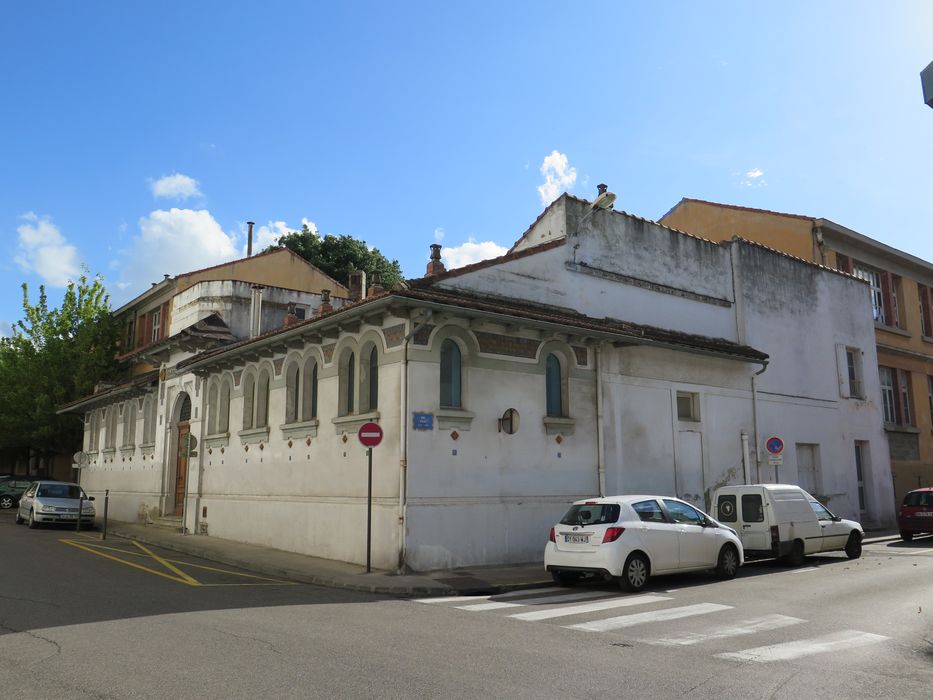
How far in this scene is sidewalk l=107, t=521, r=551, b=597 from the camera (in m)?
12.2

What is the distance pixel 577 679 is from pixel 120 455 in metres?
27.3

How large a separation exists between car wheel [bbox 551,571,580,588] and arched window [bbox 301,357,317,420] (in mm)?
7321

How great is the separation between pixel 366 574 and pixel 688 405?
11021 millimetres

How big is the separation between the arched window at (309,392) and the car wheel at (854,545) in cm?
1258

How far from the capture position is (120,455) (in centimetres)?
2936

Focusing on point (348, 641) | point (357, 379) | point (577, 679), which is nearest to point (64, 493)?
point (357, 379)

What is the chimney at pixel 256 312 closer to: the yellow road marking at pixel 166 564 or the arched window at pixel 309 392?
the arched window at pixel 309 392

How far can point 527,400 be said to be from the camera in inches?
634

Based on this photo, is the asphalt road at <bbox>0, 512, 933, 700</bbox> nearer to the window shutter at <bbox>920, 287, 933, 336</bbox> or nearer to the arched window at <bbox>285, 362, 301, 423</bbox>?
the arched window at <bbox>285, 362, 301, 423</bbox>

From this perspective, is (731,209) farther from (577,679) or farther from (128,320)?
(128,320)

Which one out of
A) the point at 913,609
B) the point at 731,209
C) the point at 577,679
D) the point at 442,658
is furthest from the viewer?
the point at 731,209

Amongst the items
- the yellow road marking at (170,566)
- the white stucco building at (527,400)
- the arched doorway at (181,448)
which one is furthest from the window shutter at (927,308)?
the yellow road marking at (170,566)

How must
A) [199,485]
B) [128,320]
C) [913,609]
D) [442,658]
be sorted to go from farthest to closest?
[128,320], [199,485], [913,609], [442,658]

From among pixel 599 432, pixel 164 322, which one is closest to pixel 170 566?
pixel 599 432
